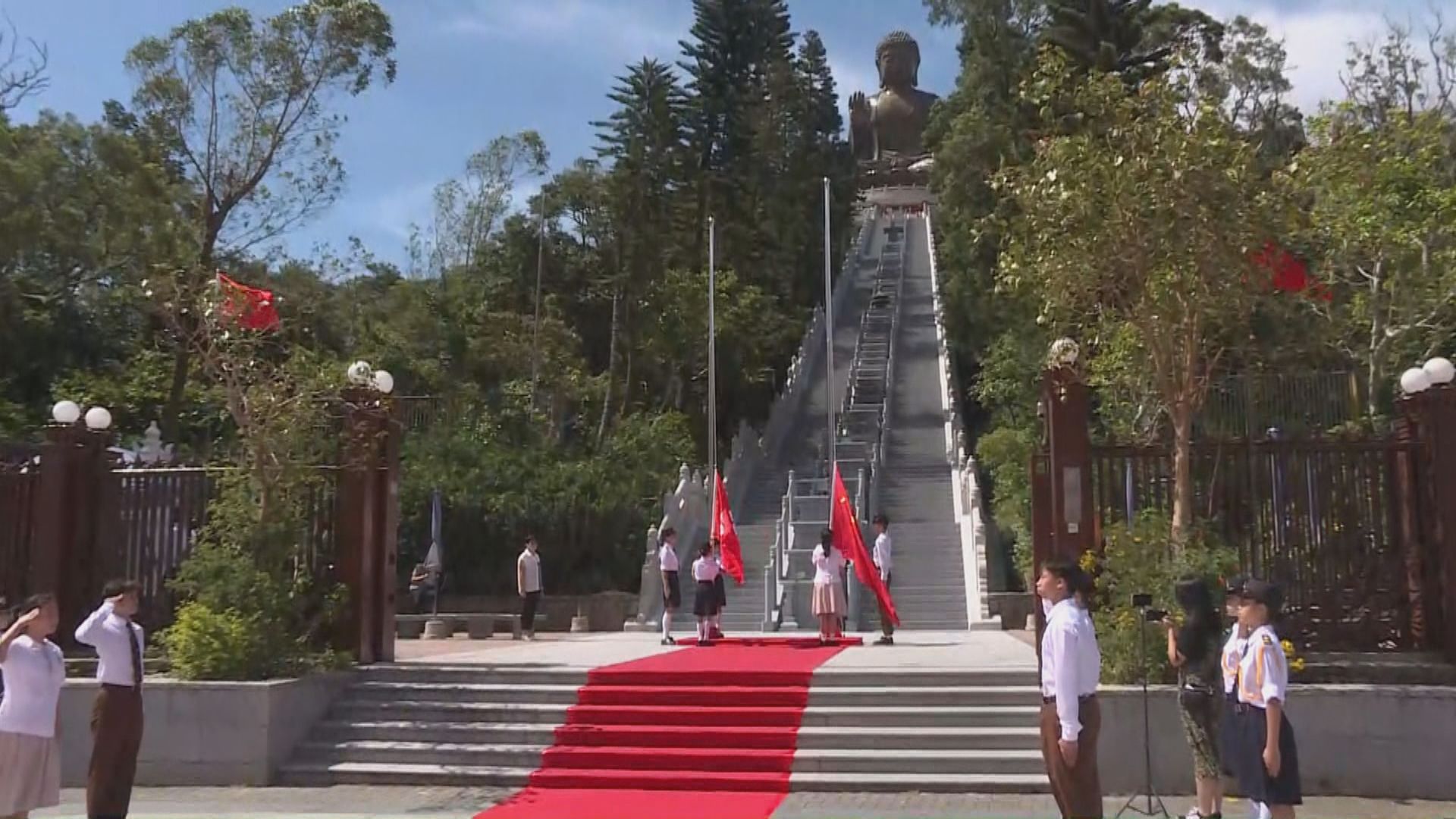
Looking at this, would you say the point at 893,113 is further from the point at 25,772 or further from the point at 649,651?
the point at 25,772

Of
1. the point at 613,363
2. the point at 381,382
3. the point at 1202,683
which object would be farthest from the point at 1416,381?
the point at 613,363

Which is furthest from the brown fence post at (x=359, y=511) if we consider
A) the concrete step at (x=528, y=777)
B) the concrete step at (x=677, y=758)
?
the concrete step at (x=528, y=777)

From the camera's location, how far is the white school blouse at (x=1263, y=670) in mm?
5602

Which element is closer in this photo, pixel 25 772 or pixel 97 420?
pixel 25 772

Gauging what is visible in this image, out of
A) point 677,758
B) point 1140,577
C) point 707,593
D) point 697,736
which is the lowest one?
point 677,758

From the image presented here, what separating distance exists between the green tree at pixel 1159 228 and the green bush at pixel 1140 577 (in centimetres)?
22

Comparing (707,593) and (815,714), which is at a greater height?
(707,593)

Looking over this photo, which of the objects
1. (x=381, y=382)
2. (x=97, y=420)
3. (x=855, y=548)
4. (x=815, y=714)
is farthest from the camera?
(x=855, y=548)

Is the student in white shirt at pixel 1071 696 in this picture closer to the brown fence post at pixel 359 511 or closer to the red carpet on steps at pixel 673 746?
the red carpet on steps at pixel 673 746

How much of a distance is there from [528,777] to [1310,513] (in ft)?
21.2

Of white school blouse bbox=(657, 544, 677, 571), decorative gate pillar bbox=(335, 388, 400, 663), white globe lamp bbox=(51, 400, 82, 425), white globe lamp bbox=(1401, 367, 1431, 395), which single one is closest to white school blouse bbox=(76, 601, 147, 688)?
decorative gate pillar bbox=(335, 388, 400, 663)

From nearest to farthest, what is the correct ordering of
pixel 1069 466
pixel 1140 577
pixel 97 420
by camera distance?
1. pixel 1140 577
2. pixel 1069 466
3. pixel 97 420

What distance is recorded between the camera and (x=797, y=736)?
31.3 ft

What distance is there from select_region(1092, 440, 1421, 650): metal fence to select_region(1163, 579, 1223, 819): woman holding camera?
2.87m
